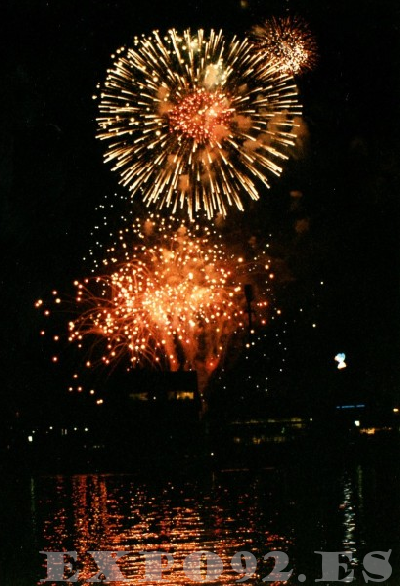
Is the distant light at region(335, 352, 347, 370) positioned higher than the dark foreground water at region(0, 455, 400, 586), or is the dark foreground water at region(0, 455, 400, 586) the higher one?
the distant light at region(335, 352, 347, 370)

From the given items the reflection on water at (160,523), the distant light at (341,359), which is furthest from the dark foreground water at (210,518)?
the distant light at (341,359)

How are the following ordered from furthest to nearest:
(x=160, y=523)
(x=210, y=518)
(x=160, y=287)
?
1. (x=160, y=287)
2. (x=210, y=518)
3. (x=160, y=523)

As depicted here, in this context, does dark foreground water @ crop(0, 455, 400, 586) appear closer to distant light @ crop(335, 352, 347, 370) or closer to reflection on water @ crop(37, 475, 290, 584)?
reflection on water @ crop(37, 475, 290, 584)

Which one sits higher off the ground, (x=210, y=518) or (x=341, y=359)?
(x=341, y=359)

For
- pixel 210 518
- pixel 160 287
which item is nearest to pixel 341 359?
pixel 160 287

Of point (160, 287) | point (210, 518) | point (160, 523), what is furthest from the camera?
point (160, 287)

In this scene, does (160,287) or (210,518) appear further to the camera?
(160,287)

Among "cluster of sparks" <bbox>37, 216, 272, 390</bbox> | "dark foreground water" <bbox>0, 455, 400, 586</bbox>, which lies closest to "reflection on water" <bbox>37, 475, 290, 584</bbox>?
"dark foreground water" <bbox>0, 455, 400, 586</bbox>

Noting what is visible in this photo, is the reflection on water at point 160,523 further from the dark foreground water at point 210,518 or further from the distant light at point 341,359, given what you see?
the distant light at point 341,359

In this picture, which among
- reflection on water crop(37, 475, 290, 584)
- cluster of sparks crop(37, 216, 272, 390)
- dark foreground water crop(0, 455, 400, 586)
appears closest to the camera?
dark foreground water crop(0, 455, 400, 586)

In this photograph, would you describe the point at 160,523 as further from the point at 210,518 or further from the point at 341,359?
the point at 341,359
